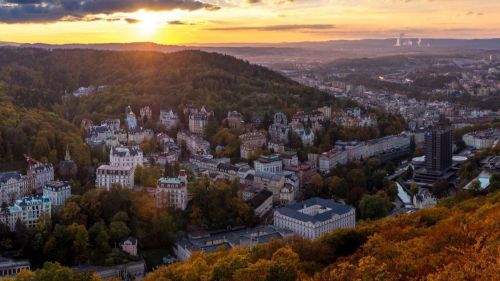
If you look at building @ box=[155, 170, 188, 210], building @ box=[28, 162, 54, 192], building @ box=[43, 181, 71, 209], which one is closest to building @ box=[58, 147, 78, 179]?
building @ box=[28, 162, 54, 192]

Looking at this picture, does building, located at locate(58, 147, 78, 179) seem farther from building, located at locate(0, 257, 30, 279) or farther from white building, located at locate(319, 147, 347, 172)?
white building, located at locate(319, 147, 347, 172)

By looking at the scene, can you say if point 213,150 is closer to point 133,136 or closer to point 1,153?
point 133,136

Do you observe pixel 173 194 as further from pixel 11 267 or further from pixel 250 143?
pixel 250 143

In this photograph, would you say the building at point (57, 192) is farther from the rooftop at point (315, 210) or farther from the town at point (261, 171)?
the rooftop at point (315, 210)

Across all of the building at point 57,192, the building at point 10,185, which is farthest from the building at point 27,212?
the building at point 10,185

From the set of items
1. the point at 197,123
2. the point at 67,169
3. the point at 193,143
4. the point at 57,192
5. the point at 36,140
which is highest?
the point at 36,140

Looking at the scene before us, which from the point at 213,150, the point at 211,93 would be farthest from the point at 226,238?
the point at 211,93

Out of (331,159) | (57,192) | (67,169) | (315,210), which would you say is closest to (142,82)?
(331,159)
